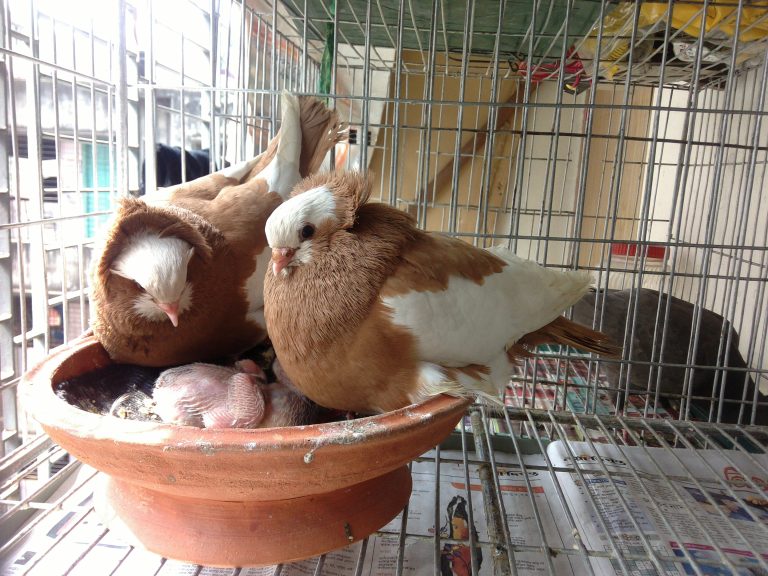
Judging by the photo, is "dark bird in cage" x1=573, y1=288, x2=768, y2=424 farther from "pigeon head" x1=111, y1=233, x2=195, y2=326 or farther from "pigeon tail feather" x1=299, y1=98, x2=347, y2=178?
"pigeon head" x1=111, y1=233, x2=195, y2=326

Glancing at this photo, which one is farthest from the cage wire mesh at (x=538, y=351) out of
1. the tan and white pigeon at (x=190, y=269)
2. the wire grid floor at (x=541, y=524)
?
the tan and white pigeon at (x=190, y=269)

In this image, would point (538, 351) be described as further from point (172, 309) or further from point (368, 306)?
point (172, 309)

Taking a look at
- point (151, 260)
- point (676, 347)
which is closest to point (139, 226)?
point (151, 260)

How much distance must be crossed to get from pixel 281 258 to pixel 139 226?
0.68 feet

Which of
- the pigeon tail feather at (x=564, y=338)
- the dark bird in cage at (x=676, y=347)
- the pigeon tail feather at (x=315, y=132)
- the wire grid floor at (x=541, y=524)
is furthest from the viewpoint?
the dark bird in cage at (x=676, y=347)

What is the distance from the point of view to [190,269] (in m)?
0.71

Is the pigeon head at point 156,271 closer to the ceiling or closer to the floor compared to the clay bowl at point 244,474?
closer to the ceiling

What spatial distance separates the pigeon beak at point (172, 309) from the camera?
0.67 m

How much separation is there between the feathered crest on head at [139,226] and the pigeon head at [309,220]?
158 millimetres

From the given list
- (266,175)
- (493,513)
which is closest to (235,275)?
(266,175)

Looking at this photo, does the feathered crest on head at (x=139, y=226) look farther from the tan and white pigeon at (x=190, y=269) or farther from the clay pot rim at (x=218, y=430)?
the clay pot rim at (x=218, y=430)

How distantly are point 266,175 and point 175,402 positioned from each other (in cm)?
44

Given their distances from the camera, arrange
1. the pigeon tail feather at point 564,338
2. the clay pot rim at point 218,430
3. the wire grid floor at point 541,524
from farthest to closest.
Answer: the pigeon tail feather at point 564,338 < the wire grid floor at point 541,524 < the clay pot rim at point 218,430

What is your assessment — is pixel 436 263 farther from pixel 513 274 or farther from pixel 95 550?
pixel 95 550
